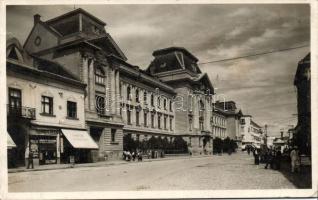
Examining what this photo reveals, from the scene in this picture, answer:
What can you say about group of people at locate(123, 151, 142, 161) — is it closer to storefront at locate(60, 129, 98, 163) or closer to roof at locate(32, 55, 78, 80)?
storefront at locate(60, 129, 98, 163)

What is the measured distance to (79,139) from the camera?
21.8 meters

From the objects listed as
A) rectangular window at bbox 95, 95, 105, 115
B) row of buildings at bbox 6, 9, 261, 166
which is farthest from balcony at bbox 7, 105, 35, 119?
rectangular window at bbox 95, 95, 105, 115

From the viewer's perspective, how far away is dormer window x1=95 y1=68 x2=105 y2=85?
2315 cm

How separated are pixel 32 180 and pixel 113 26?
6691mm

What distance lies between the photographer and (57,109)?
2175cm

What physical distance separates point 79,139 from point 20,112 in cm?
444

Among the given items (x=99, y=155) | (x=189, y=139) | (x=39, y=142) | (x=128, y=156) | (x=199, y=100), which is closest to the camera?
(x=39, y=142)

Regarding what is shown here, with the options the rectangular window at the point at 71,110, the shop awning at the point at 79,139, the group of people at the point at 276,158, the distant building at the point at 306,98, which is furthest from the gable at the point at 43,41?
the group of people at the point at 276,158

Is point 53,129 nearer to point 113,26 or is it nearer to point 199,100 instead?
point 113,26

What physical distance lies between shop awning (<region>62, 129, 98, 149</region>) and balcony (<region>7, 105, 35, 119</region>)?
2736 millimetres

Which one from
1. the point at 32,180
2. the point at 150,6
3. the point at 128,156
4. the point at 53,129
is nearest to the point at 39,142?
the point at 53,129

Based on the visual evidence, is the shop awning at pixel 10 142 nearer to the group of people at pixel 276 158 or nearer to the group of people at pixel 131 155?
the group of people at pixel 276 158

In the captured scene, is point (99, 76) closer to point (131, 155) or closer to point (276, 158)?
point (131, 155)

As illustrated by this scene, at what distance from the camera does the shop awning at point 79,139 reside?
2139 centimetres
